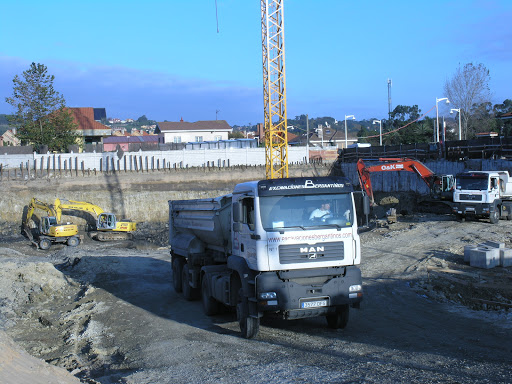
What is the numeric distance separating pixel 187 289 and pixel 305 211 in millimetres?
6079

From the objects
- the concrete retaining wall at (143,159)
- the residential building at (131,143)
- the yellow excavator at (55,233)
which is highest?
the residential building at (131,143)

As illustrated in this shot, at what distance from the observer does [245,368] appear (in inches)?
332

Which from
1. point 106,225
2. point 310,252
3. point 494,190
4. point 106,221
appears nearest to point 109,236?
point 106,225

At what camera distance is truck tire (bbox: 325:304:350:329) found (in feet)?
34.7

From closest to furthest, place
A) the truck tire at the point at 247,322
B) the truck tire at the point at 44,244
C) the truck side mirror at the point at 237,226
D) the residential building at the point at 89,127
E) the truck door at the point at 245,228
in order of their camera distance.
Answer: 1. the truck door at the point at 245,228
2. the truck tire at the point at 247,322
3. the truck side mirror at the point at 237,226
4. the truck tire at the point at 44,244
5. the residential building at the point at 89,127

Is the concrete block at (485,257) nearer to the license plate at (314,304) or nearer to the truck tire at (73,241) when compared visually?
the license plate at (314,304)

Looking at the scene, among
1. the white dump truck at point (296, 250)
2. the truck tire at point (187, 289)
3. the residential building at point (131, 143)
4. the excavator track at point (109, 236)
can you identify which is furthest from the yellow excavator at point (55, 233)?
the white dump truck at point (296, 250)

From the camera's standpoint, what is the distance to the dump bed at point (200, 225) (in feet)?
40.0

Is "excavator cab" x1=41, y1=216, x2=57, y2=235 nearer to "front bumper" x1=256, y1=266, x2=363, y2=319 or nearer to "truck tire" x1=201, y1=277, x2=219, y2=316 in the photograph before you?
"truck tire" x1=201, y1=277, x2=219, y2=316

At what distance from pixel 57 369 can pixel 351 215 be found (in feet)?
19.2

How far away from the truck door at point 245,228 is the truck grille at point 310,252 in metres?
0.63

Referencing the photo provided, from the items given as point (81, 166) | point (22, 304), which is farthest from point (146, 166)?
point (22, 304)

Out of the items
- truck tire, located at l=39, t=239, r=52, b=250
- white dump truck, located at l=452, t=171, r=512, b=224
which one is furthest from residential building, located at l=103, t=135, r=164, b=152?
white dump truck, located at l=452, t=171, r=512, b=224

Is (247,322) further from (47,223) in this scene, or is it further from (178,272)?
(47,223)
